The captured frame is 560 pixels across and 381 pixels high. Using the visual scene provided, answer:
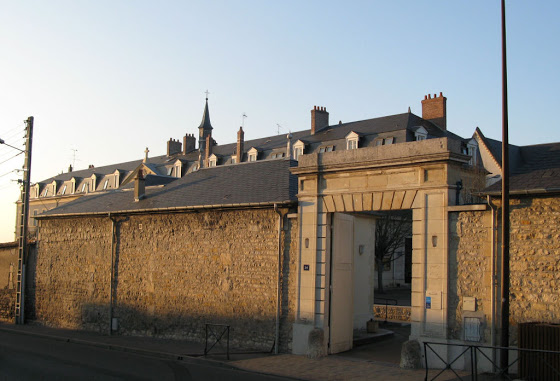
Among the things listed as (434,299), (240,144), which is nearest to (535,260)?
(434,299)

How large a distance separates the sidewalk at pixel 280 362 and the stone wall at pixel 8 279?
23.5 ft

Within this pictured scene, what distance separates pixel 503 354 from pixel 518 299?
3.87ft

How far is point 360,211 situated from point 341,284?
203cm

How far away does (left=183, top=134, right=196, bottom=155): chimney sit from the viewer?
58.5m

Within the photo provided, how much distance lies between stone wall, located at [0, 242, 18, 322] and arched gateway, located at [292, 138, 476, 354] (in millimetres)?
15504

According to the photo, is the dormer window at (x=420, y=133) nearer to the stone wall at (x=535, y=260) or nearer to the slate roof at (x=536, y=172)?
the slate roof at (x=536, y=172)

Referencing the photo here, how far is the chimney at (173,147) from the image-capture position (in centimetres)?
5969

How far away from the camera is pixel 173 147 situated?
2357 inches

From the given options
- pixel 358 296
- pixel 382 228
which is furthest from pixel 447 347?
pixel 382 228

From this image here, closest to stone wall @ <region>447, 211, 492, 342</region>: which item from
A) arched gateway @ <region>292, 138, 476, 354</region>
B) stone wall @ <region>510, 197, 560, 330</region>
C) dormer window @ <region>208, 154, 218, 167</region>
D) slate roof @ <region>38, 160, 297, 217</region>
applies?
arched gateway @ <region>292, 138, 476, 354</region>

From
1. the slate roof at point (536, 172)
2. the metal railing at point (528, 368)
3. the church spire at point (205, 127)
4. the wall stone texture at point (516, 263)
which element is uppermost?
→ the church spire at point (205, 127)

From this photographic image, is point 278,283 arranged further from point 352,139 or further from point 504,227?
point 352,139

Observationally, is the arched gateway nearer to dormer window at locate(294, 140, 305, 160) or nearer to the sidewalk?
the sidewalk

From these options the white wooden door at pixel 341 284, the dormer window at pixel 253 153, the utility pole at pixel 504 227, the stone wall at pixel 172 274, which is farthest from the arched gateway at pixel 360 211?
the dormer window at pixel 253 153
